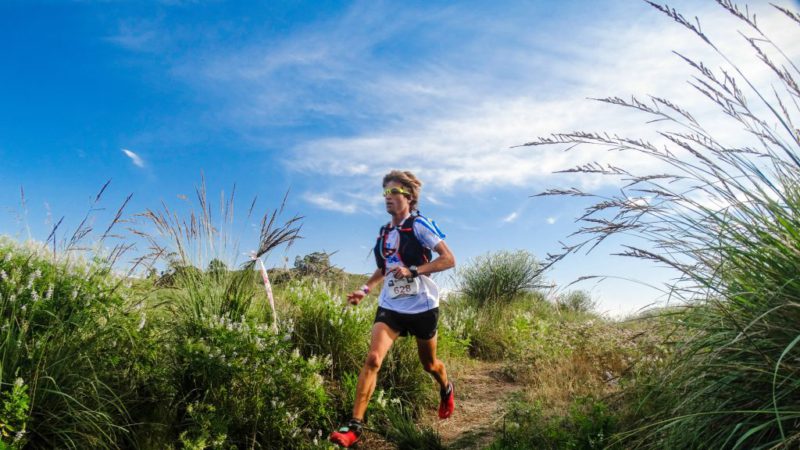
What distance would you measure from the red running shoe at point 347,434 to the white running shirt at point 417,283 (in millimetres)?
1185

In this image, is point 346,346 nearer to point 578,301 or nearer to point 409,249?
point 409,249

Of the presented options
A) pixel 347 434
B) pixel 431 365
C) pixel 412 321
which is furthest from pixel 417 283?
pixel 347 434

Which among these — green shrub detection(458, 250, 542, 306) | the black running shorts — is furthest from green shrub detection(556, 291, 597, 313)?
the black running shorts

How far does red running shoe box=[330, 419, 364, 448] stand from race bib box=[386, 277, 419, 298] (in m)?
1.32

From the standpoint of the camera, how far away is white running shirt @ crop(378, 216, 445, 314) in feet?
18.4

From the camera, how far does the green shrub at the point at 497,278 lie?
1318cm

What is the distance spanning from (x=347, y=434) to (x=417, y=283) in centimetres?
163

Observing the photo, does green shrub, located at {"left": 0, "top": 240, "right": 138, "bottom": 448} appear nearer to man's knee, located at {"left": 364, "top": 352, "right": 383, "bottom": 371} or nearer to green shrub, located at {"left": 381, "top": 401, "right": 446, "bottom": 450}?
man's knee, located at {"left": 364, "top": 352, "right": 383, "bottom": 371}

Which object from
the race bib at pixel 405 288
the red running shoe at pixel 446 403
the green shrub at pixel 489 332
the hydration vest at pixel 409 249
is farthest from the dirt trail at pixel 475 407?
the hydration vest at pixel 409 249

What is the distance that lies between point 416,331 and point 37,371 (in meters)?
3.30

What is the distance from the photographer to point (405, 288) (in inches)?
222

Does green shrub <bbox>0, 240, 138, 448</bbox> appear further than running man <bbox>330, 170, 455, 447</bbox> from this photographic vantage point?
No

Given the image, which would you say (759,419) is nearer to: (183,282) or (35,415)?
(35,415)

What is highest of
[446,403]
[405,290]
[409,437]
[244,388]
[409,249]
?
[409,249]
